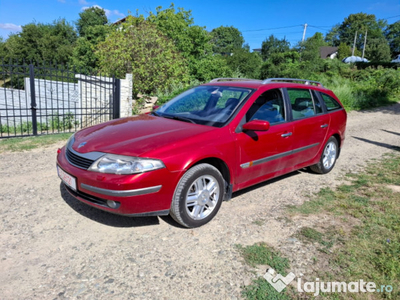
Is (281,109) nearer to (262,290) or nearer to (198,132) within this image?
(198,132)

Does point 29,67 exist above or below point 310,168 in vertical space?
above

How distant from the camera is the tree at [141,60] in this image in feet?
41.0

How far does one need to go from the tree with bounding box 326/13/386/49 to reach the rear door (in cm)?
9334

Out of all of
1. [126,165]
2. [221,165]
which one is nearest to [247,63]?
[221,165]

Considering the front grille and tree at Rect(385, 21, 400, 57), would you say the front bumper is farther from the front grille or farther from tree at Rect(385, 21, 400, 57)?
tree at Rect(385, 21, 400, 57)

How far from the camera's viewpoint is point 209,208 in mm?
3645

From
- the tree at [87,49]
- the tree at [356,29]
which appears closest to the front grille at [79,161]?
the tree at [87,49]

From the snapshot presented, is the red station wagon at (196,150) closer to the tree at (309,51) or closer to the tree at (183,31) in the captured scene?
the tree at (183,31)

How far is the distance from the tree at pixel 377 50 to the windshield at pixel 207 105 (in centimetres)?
7717

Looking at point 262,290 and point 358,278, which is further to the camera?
point 358,278

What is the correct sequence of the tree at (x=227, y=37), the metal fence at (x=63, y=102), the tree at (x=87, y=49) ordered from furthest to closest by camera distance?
the tree at (x=227, y=37) < the tree at (x=87, y=49) < the metal fence at (x=63, y=102)

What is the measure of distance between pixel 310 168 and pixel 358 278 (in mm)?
3077

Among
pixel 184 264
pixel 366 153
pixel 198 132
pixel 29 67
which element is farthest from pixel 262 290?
pixel 29 67

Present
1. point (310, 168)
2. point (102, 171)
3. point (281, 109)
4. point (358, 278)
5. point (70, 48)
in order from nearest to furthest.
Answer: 1. point (358, 278)
2. point (102, 171)
3. point (281, 109)
4. point (310, 168)
5. point (70, 48)
